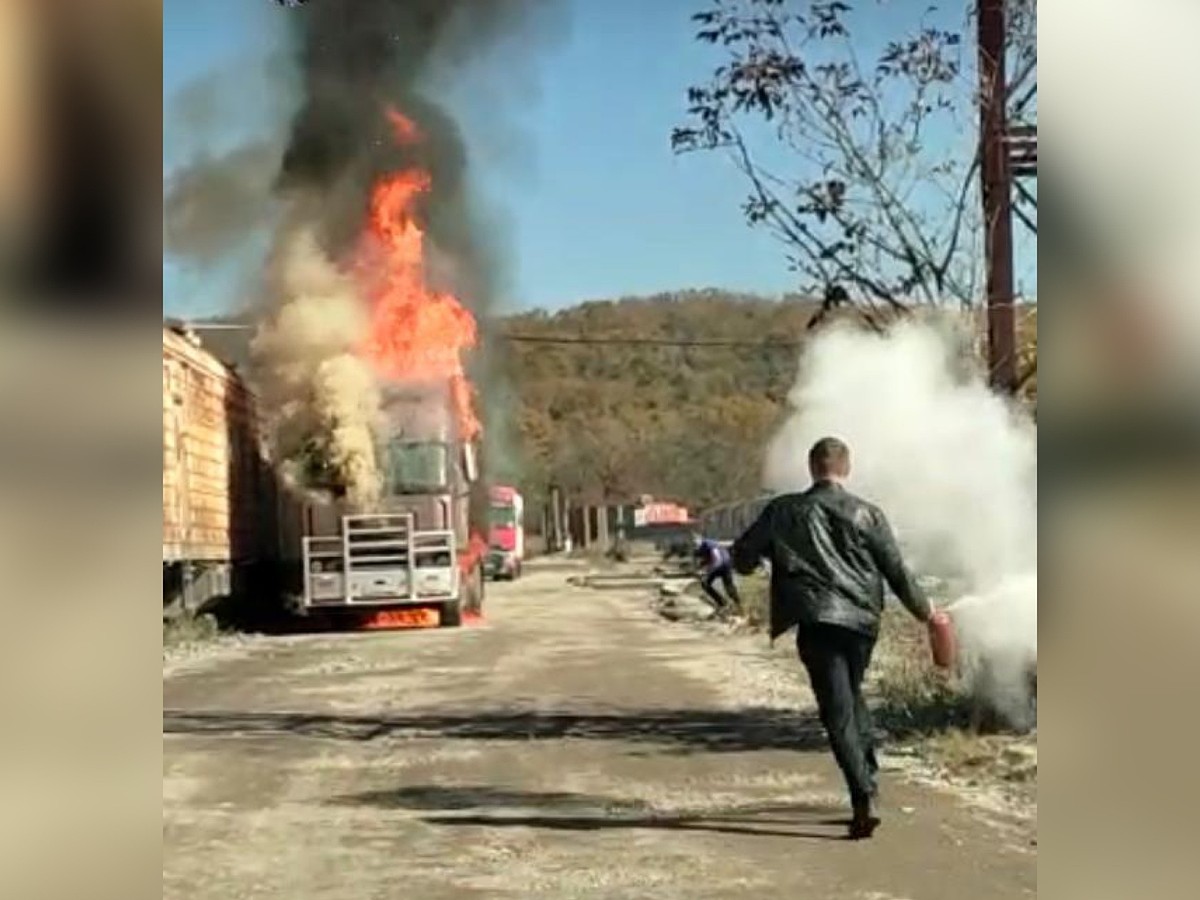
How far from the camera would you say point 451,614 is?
14.2ft

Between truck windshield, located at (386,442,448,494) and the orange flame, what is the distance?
154 mm

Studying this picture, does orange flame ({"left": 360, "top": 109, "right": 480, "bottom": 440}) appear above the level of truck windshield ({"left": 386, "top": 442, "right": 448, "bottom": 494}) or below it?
above

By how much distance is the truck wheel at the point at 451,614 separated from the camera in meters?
4.34

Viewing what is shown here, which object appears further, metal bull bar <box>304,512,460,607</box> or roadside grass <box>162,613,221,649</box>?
metal bull bar <box>304,512,460,607</box>

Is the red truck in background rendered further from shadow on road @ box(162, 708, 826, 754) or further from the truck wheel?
shadow on road @ box(162, 708, 826, 754)

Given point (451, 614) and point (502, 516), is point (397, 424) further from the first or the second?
point (451, 614)

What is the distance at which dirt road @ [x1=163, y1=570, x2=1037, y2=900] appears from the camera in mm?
4121

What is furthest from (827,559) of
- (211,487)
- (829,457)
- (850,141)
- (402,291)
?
(211,487)

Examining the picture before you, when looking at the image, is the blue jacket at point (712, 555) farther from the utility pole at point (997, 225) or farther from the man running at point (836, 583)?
the utility pole at point (997, 225)

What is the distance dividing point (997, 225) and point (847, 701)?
3.76 ft

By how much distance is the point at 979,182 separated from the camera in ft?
14.1

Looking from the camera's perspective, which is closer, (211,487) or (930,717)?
(211,487)

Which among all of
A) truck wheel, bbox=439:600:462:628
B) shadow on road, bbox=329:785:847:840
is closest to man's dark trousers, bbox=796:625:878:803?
shadow on road, bbox=329:785:847:840
